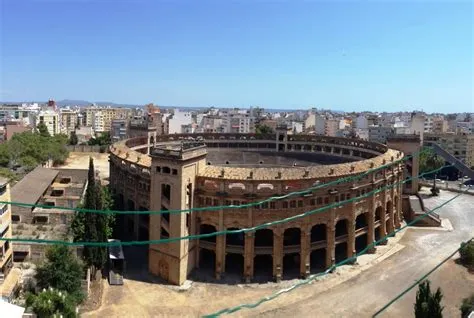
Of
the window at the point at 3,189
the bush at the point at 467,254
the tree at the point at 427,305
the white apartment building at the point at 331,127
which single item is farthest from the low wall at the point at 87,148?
the tree at the point at 427,305

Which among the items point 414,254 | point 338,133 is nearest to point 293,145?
point 414,254

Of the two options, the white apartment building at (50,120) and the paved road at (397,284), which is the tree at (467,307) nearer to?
the paved road at (397,284)

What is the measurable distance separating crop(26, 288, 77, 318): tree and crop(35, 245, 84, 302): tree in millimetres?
3344

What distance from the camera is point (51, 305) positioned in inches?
1174

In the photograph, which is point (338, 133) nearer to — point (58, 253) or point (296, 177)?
point (296, 177)

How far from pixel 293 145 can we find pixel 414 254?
3399cm

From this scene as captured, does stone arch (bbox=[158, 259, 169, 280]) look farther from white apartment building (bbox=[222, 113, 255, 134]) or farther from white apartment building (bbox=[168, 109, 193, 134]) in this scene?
white apartment building (bbox=[222, 113, 255, 134])

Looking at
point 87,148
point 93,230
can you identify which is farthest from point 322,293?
point 87,148

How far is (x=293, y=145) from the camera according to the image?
258 feet

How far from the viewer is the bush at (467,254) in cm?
4508

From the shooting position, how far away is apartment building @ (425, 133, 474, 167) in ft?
355

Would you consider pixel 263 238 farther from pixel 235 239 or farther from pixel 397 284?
pixel 397 284

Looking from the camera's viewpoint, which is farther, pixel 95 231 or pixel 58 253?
pixel 95 231

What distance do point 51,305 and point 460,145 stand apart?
10470cm
